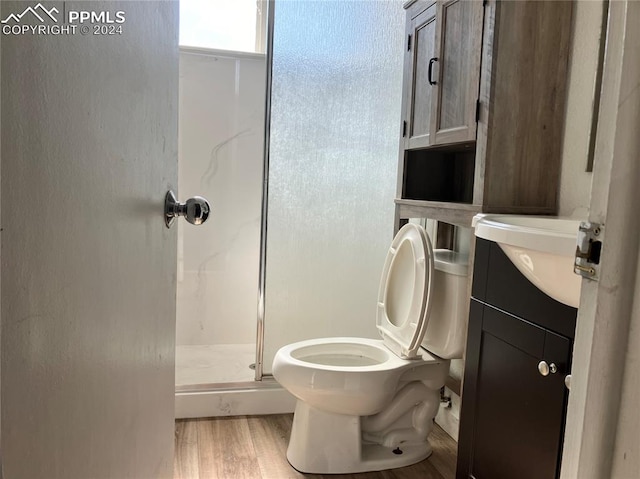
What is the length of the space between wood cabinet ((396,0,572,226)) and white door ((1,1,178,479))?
998 mm

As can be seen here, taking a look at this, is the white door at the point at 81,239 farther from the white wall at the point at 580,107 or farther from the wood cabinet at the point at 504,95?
the white wall at the point at 580,107

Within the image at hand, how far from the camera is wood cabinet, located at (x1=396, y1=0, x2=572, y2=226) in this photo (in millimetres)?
1447

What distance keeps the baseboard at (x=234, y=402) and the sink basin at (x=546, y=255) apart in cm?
145

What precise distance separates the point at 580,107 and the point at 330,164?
103 centimetres

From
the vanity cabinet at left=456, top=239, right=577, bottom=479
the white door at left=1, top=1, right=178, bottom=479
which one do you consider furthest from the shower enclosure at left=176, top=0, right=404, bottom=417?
the white door at left=1, top=1, right=178, bottom=479

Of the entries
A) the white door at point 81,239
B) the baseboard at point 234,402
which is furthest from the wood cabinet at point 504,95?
the baseboard at point 234,402

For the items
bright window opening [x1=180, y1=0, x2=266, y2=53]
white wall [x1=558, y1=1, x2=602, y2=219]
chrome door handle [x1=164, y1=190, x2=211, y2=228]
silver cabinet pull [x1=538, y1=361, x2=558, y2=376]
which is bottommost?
silver cabinet pull [x1=538, y1=361, x2=558, y2=376]

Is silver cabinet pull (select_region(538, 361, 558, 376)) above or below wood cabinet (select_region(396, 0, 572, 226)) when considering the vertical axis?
below

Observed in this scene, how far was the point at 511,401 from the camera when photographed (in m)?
1.15

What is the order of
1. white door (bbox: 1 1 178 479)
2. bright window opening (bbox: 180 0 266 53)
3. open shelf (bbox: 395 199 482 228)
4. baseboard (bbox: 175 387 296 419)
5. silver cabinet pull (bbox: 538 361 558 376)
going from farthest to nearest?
bright window opening (bbox: 180 0 266 53) → baseboard (bbox: 175 387 296 419) → open shelf (bbox: 395 199 482 228) → silver cabinet pull (bbox: 538 361 558 376) → white door (bbox: 1 1 178 479)

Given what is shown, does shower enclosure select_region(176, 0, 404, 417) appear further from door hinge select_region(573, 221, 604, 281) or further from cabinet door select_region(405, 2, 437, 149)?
door hinge select_region(573, 221, 604, 281)

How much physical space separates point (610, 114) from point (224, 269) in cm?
252

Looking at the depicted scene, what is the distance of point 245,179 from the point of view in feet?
9.07

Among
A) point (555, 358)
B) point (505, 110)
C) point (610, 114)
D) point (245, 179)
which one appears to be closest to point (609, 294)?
point (610, 114)
